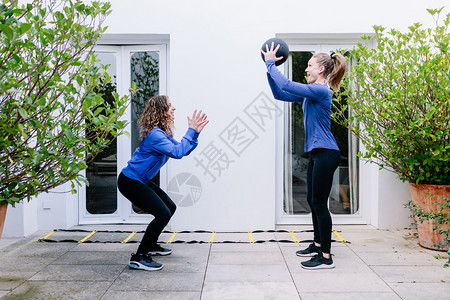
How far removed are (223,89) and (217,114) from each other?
0.32 metres

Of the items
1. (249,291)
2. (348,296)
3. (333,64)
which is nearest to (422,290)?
(348,296)

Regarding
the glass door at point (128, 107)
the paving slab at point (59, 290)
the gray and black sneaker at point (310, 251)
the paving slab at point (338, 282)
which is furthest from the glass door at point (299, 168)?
the paving slab at point (59, 290)

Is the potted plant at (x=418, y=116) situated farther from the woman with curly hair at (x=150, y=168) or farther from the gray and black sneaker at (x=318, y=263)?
the woman with curly hair at (x=150, y=168)

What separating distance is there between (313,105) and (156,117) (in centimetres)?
146

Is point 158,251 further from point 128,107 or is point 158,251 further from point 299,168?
point 299,168

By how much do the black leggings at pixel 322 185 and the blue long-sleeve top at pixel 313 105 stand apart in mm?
80

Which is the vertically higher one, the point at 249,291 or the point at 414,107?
the point at 414,107

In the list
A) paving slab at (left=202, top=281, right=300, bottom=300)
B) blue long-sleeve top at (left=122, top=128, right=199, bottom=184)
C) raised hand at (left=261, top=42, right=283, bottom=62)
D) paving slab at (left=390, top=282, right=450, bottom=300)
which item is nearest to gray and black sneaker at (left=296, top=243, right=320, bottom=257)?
paving slab at (left=202, top=281, right=300, bottom=300)

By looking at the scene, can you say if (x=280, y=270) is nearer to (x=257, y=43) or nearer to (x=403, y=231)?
(x=403, y=231)

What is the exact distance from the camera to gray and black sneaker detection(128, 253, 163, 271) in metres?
4.05

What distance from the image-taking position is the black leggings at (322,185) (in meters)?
4.02

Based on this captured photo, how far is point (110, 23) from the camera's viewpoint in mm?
5473

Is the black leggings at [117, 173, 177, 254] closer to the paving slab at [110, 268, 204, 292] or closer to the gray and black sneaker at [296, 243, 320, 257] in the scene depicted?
the paving slab at [110, 268, 204, 292]

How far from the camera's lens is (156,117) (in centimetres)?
413
